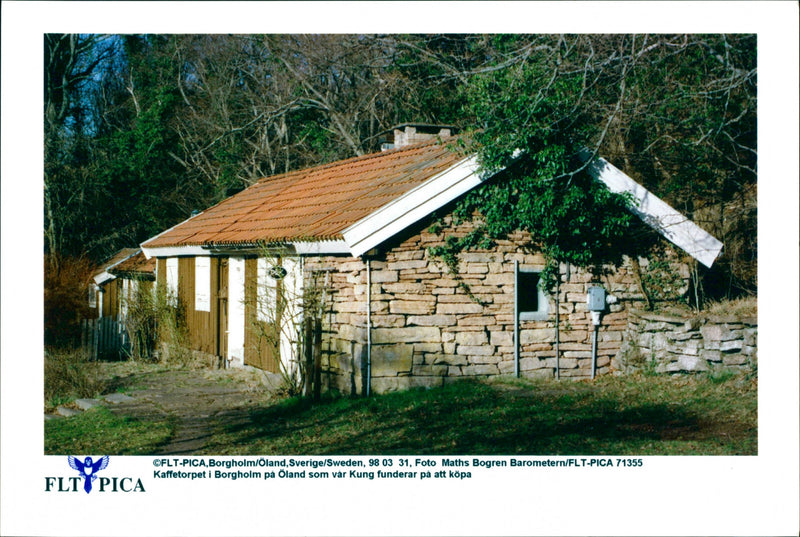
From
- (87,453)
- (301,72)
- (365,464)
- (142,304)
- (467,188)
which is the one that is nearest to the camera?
(365,464)

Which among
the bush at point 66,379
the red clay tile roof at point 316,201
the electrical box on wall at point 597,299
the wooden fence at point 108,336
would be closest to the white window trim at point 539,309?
the electrical box on wall at point 597,299

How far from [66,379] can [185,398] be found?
5.59ft

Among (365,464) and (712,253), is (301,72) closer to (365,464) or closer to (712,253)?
(712,253)

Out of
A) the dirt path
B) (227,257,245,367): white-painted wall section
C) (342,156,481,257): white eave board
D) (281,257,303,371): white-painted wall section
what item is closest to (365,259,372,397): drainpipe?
(342,156,481,257): white eave board

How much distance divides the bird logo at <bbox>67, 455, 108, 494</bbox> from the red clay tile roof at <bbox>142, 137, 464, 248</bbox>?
4038 millimetres

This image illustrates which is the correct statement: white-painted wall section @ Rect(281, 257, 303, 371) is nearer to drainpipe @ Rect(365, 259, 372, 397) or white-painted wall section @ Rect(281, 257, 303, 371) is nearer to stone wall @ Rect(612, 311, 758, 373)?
drainpipe @ Rect(365, 259, 372, 397)

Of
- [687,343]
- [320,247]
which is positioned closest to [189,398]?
[320,247]

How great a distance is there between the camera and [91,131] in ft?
79.6

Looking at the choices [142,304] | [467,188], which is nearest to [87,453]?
[467,188]

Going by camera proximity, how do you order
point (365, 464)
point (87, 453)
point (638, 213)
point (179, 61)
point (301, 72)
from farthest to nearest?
point (179, 61), point (301, 72), point (638, 213), point (87, 453), point (365, 464)

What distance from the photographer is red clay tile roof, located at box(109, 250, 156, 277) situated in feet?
60.8

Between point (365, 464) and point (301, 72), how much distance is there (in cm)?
1702

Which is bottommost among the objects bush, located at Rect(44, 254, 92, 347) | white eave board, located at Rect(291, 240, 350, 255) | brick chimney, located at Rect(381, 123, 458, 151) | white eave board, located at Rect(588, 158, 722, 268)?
bush, located at Rect(44, 254, 92, 347)

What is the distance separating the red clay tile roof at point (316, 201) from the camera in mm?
10633
